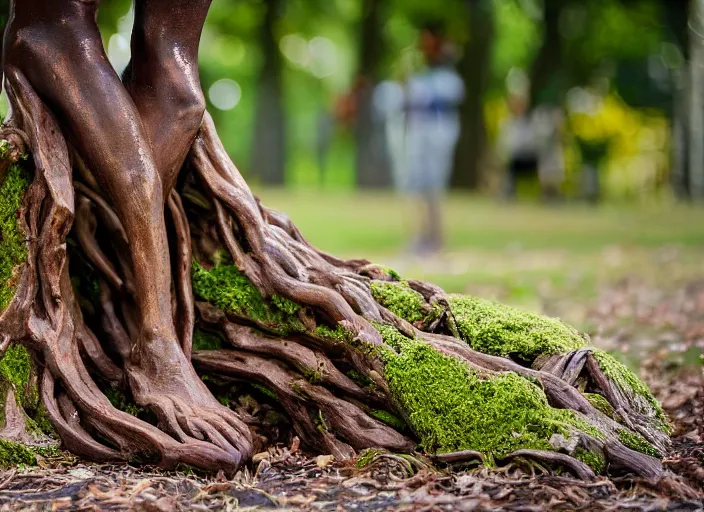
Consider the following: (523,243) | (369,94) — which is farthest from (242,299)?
(369,94)

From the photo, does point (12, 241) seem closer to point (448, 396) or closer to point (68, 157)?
point (68, 157)

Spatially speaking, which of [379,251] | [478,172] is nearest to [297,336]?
[379,251]

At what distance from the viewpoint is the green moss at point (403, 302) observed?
196 inches

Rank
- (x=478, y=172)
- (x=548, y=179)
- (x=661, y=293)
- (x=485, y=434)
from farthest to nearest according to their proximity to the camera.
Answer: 1. (x=478, y=172)
2. (x=548, y=179)
3. (x=661, y=293)
4. (x=485, y=434)

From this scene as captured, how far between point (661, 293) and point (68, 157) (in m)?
8.32

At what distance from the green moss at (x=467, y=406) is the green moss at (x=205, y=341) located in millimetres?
969

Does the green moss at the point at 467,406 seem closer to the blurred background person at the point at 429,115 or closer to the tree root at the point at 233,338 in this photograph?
the tree root at the point at 233,338

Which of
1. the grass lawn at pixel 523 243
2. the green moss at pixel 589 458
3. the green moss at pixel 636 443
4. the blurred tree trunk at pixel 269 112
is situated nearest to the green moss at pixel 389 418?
the green moss at pixel 589 458

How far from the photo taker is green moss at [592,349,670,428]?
4746mm

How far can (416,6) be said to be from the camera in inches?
1144

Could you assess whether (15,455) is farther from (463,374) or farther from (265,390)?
(463,374)

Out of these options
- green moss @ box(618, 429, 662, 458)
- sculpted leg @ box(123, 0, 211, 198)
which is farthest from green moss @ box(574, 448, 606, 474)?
sculpted leg @ box(123, 0, 211, 198)

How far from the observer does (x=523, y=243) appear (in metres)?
17.1

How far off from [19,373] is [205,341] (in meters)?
0.97
